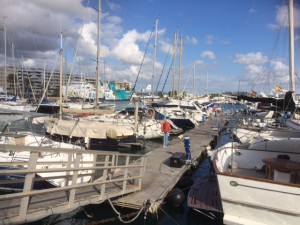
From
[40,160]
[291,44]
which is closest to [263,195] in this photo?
[40,160]

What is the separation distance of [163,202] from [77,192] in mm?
3811

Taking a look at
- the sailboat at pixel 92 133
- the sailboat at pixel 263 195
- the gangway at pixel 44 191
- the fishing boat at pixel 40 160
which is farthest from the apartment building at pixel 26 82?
the sailboat at pixel 263 195

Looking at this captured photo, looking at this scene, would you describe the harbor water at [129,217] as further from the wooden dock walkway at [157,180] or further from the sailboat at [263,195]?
the sailboat at [263,195]

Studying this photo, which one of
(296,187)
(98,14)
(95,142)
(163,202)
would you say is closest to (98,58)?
(98,14)

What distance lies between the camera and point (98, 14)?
3045cm

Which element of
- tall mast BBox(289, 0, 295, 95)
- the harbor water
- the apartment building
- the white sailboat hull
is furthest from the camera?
the apartment building

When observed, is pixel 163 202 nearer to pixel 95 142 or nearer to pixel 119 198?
pixel 119 198

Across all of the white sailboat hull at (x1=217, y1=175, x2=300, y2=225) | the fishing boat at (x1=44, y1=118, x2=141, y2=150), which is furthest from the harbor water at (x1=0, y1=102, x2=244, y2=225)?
the fishing boat at (x1=44, y1=118, x2=141, y2=150)

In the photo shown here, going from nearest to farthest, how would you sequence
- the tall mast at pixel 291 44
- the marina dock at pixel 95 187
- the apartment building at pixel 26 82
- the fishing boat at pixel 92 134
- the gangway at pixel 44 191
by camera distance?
the gangway at pixel 44 191 → the marina dock at pixel 95 187 → the tall mast at pixel 291 44 → the fishing boat at pixel 92 134 → the apartment building at pixel 26 82

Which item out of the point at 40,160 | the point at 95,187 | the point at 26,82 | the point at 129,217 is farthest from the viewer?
the point at 26,82

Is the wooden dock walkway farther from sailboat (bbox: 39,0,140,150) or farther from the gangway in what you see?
sailboat (bbox: 39,0,140,150)

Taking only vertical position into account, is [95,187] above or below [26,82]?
below

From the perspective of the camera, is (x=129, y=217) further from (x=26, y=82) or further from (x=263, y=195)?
(x=26, y=82)

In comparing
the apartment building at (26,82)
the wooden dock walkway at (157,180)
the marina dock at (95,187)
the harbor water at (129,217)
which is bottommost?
the harbor water at (129,217)
